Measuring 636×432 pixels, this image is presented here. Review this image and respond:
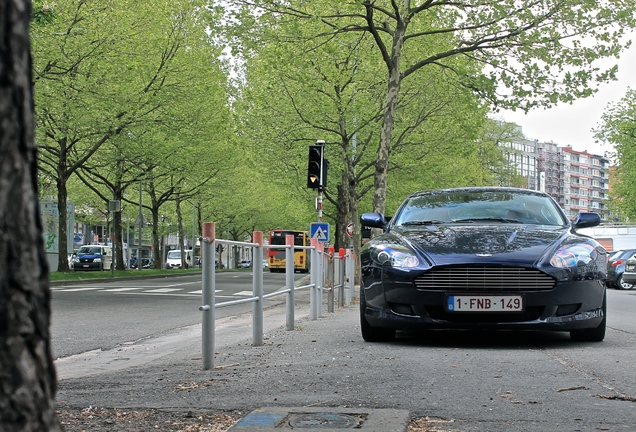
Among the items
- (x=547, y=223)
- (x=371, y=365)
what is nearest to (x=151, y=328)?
(x=547, y=223)

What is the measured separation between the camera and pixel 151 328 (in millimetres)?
12484

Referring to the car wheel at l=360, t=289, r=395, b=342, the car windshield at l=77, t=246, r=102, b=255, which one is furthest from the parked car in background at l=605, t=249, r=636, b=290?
the car windshield at l=77, t=246, r=102, b=255

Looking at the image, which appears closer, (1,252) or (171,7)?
(1,252)

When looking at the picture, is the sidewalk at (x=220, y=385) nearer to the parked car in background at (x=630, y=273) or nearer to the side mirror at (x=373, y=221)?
the side mirror at (x=373, y=221)

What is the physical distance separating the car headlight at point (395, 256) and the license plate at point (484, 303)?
1.43 feet

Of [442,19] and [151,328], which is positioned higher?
[442,19]

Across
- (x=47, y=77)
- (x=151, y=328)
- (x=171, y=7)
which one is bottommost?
(x=151, y=328)

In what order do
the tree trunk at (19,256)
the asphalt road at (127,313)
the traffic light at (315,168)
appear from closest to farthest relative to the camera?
the tree trunk at (19,256) < the asphalt road at (127,313) < the traffic light at (315,168)

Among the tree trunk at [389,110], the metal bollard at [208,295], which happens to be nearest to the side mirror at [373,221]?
the metal bollard at [208,295]

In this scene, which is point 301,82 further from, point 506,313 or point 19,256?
point 19,256

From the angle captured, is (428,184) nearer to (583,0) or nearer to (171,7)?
(171,7)

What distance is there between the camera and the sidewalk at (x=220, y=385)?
4133mm

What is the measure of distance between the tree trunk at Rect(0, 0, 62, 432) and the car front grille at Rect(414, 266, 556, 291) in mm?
5943

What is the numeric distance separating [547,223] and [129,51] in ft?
72.0
